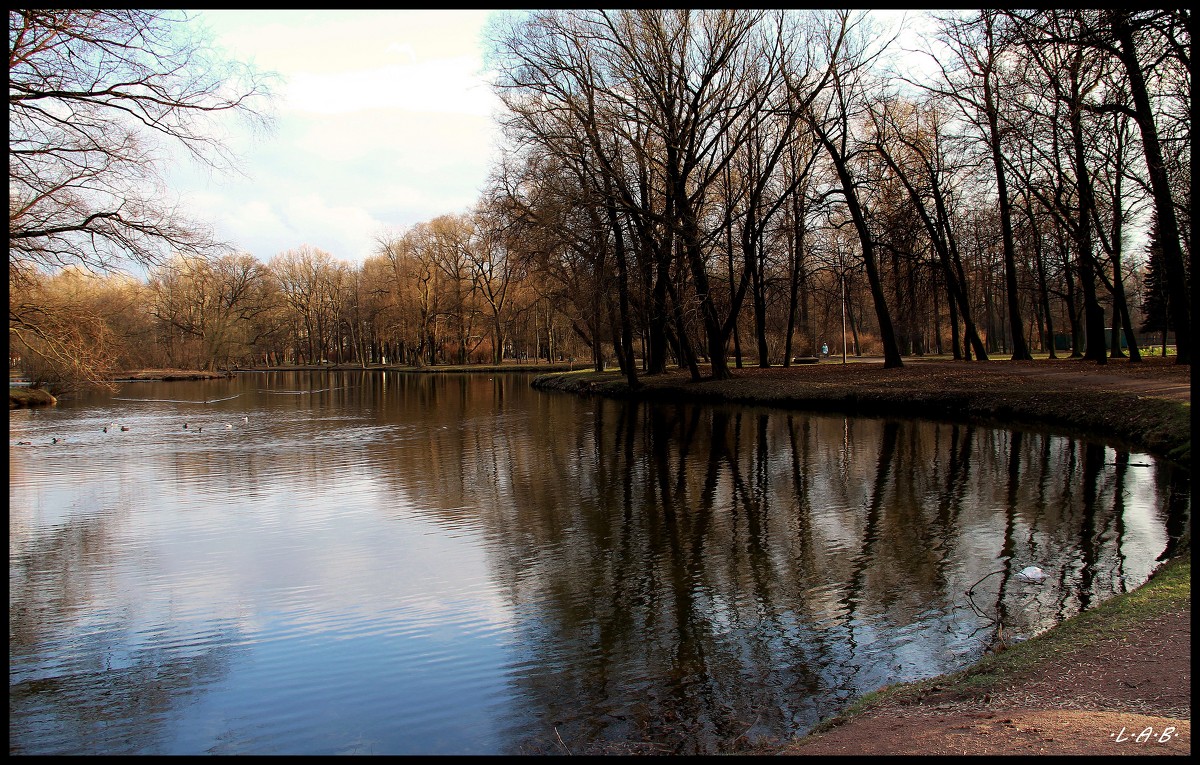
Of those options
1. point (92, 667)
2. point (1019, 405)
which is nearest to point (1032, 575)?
point (92, 667)

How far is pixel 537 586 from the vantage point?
9.02 m

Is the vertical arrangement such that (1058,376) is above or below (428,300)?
below

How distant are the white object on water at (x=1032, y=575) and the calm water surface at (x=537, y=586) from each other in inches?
6.3

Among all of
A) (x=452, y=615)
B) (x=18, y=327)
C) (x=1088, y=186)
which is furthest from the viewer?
(x=1088, y=186)

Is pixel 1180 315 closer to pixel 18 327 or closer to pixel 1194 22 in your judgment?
pixel 1194 22

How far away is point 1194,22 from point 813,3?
4.09 ft

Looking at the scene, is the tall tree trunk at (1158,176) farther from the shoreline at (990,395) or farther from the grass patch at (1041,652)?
the grass patch at (1041,652)

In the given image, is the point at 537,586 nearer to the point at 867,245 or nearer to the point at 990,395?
the point at 990,395

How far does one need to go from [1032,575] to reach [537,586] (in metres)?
5.17

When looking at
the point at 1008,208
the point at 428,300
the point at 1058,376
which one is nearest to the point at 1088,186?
the point at 1008,208

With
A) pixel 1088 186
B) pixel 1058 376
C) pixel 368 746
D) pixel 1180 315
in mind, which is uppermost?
pixel 1088 186

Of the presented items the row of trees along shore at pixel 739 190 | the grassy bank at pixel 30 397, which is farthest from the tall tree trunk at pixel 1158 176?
the grassy bank at pixel 30 397

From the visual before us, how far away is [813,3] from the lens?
2936 mm

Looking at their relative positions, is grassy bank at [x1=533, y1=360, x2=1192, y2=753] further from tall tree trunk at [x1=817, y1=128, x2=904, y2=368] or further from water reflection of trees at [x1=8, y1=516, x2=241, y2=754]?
water reflection of trees at [x1=8, y1=516, x2=241, y2=754]
